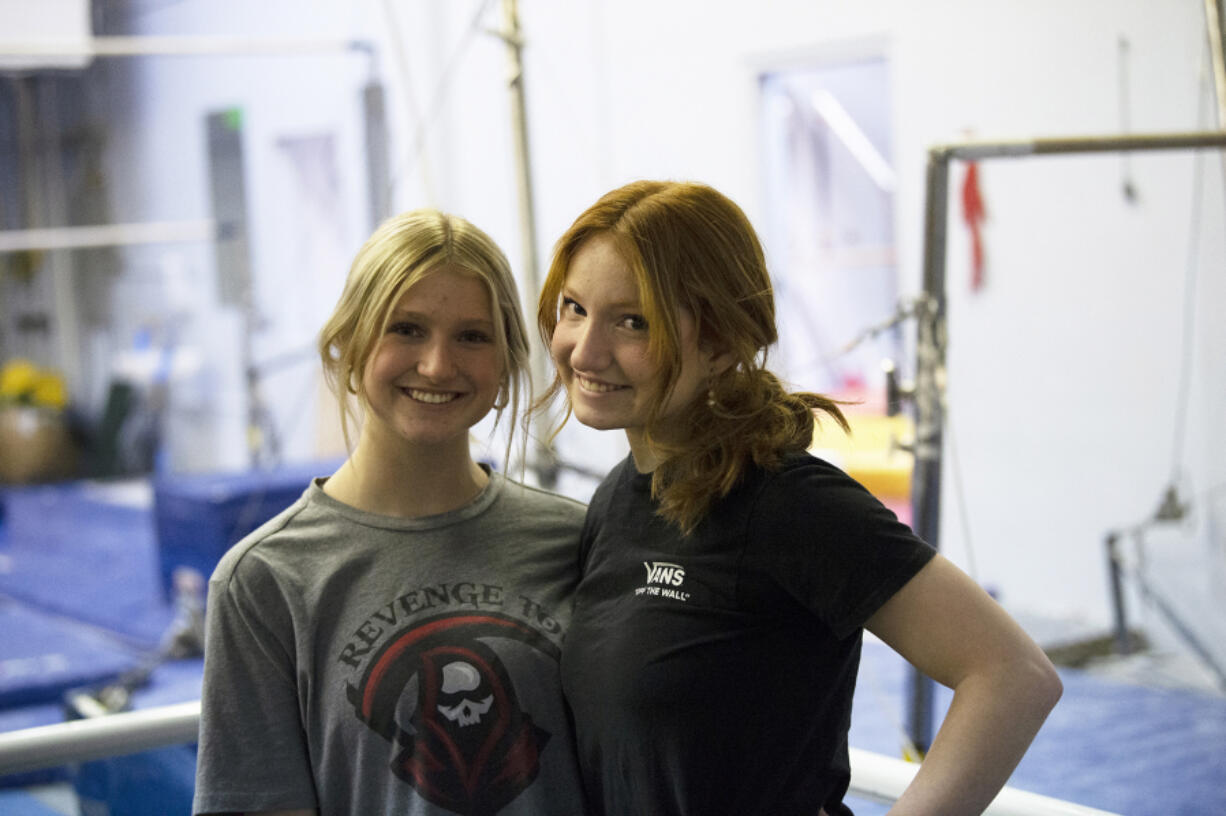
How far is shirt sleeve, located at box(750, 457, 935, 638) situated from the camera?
846 mm

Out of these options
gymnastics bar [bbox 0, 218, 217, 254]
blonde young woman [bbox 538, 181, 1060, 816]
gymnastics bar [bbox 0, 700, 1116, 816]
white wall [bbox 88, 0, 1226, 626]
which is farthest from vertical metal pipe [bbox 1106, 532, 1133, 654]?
gymnastics bar [bbox 0, 218, 217, 254]

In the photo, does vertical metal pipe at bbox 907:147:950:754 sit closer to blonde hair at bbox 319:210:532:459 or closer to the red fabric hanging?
blonde hair at bbox 319:210:532:459

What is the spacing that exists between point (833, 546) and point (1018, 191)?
3536 mm

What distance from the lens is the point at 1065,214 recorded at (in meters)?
3.98

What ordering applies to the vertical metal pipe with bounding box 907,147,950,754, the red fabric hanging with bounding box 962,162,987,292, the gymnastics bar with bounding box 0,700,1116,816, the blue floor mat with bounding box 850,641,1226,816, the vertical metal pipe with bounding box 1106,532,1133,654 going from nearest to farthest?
1. the gymnastics bar with bounding box 0,700,1116,816
2. the vertical metal pipe with bounding box 907,147,950,754
3. the blue floor mat with bounding box 850,641,1226,816
4. the vertical metal pipe with bounding box 1106,532,1133,654
5. the red fabric hanging with bounding box 962,162,987,292

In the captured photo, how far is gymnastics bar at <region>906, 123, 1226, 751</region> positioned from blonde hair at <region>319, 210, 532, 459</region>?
1.29 metres

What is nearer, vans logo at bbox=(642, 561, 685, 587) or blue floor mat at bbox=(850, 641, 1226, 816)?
vans logo at bbox=(642, 561, 685, 587)

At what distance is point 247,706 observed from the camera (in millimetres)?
1003

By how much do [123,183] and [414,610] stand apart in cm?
707

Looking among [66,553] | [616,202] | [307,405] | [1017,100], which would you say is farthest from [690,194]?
[307,405]

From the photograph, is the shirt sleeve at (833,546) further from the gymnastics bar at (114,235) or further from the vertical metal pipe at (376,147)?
the gymnastics bar at (114,235)

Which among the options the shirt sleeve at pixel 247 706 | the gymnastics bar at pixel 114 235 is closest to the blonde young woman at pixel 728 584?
the shirt sleeve at pixel 247 706

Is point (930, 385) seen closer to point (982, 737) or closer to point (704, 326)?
point (704, 326)

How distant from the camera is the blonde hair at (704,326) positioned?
94cm
